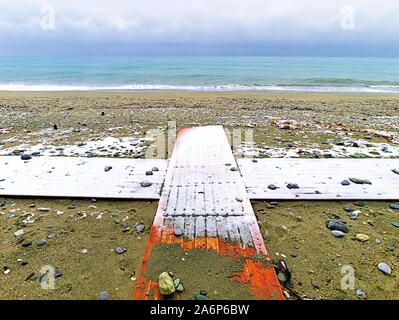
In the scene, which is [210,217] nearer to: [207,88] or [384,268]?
[384,268]

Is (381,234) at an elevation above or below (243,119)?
below

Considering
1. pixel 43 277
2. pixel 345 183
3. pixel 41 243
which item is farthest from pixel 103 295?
pixel 345 183

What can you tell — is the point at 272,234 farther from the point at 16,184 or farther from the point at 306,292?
the point at 16,184

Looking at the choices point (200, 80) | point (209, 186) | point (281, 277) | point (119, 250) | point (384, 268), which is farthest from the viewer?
point (200, 80)

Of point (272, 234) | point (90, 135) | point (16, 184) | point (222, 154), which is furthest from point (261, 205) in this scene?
point (90, 135)

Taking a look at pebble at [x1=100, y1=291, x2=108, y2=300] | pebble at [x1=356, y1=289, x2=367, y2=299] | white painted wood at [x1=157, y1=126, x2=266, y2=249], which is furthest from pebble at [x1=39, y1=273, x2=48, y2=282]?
pebble at [x1=356, y1=289, x2=367, y2=299]

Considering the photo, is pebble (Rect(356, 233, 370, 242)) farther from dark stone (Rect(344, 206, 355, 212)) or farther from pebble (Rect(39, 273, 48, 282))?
pebble (Rect(39, 273, 48, 282))
